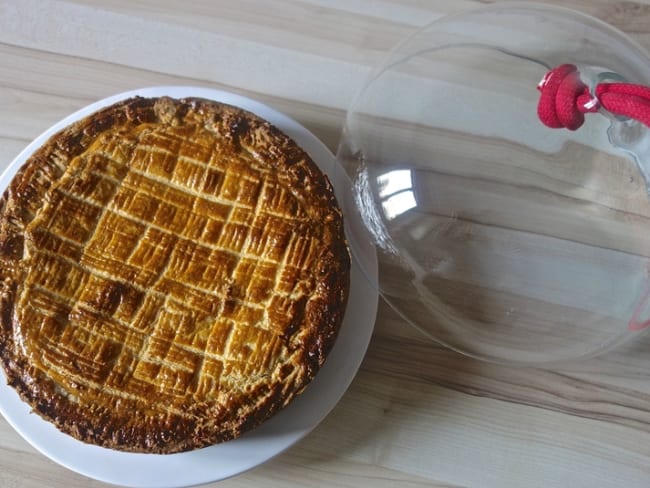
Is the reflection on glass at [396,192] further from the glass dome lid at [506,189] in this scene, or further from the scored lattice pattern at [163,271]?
the scored lattice pattern at [163,271]

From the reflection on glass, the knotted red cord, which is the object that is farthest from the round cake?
the knotted red cord

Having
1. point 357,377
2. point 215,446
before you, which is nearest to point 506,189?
point 357,377

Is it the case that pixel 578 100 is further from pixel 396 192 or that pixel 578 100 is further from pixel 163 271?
pixel 163 271

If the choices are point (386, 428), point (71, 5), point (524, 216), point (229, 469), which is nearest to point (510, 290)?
point (524, 216)

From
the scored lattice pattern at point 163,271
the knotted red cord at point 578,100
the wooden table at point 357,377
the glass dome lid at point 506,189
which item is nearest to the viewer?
the knotted red cord at point 578,100

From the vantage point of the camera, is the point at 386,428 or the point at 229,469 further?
the point at 386,428

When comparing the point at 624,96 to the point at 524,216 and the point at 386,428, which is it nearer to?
the point at 524,216

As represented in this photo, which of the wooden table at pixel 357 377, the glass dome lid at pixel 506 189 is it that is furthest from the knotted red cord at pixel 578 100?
the wooden table at pixel 357 377
